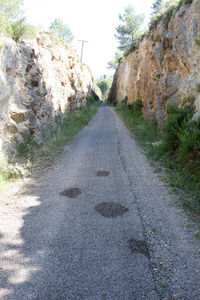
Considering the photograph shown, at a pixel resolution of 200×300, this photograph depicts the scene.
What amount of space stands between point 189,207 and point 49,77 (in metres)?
10.9

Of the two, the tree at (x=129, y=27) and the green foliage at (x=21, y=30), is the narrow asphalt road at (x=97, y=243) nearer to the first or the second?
the green foliage at (x=21, y=30)

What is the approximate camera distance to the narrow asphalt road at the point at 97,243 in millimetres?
2709

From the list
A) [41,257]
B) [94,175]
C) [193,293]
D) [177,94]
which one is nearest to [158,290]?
[193,293]

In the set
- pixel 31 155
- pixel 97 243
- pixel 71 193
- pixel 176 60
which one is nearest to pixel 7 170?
pixel 31 155

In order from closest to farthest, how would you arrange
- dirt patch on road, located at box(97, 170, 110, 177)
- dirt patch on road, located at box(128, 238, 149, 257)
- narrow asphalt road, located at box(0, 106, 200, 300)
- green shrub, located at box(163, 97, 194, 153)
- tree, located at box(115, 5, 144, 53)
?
narrow asphalt road, located at box(0, 106, 200, 300) → dirt patch on road, located at box(128, 238, 149, 257) → dirt patch on road, located at box(97, 170, 110, 177) → green shrub, located at box(163, 97, 194, 153) → tree, located at box(115, 5, 144, 53)

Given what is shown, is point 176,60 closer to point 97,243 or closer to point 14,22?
point 14,22

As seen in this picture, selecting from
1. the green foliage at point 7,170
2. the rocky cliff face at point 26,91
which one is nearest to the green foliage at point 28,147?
the rocky cliff face at point 26,91

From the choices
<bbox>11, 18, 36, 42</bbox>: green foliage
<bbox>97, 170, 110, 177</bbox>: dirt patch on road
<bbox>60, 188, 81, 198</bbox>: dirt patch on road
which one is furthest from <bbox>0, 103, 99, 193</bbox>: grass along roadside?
<bbox>11, 18, 36, 42</bbox>: green foliage

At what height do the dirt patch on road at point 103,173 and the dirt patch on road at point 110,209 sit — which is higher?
the dirt patch on road at point 103,173

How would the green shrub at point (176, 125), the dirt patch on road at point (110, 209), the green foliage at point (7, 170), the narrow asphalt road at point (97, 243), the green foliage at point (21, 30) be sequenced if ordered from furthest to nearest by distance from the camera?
the green foliage at point (21, 30) → the green shrub at point (176, 125) → the green foliage at point (7, 170) → the dirt patch on road at point (110, 209) → the narrow asphalt road at point (97, 243)

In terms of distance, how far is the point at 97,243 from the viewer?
11.6 ft

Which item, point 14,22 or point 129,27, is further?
point 129,27

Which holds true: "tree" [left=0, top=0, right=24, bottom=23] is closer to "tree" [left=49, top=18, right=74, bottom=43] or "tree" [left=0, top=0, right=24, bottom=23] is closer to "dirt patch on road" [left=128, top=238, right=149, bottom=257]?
"dirt patch on road" [left=128, top=238, right=149, bottom=257]

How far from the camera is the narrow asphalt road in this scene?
271 cm
